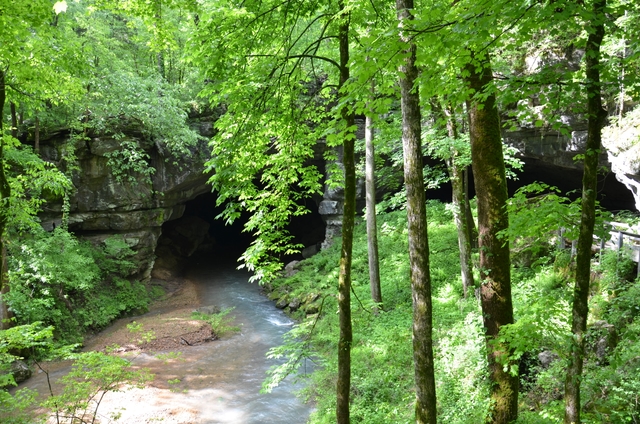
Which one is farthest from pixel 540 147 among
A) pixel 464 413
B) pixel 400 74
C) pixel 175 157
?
pixel 175 157

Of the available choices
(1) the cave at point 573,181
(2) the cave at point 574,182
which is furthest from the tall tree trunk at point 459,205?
(2) the cave at point 574,182

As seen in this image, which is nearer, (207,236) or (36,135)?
(36,135)

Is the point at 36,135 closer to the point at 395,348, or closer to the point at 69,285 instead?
the point at 69,285

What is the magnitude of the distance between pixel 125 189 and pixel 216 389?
458 inches

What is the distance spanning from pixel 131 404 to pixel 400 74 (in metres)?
9.26

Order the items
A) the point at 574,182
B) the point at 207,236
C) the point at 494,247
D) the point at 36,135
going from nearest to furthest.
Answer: the point at 494,247, the point at 36,135, the point at 574,182, the point at 207,236

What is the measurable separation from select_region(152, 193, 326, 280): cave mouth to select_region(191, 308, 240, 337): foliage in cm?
853

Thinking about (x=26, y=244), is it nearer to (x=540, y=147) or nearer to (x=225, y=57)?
(x=225, y=57)

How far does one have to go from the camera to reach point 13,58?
6.39m

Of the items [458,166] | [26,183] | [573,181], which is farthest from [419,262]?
[573,181]

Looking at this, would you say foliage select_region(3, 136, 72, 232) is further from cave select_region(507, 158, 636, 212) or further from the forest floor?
cave select_region(507, 158, 636, 212)

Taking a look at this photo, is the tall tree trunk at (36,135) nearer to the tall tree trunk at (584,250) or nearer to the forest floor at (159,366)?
the forest floor at (159,366)

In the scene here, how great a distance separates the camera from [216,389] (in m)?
9.80

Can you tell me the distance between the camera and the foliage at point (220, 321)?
14.0 metres
